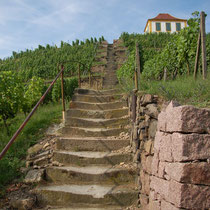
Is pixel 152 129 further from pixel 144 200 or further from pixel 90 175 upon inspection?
pixel 90 175

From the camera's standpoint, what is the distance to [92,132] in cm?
437

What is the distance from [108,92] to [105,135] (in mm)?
2128

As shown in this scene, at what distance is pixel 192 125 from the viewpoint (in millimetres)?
2029

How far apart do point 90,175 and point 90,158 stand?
1.22ft

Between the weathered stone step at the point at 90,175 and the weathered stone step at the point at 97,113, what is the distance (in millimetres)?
1588

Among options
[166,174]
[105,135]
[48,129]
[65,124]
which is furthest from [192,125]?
[48,129]

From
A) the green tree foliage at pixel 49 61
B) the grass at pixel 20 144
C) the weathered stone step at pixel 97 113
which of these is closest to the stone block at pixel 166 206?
the grass at pixel 20 144

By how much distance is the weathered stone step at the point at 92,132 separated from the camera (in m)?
4.37

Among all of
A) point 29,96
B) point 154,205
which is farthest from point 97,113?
point 29,96

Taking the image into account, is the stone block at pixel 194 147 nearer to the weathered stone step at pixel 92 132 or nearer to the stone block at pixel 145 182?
the stone block at pixel 145 182

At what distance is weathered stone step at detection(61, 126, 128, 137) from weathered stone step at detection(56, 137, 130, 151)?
0.30 m

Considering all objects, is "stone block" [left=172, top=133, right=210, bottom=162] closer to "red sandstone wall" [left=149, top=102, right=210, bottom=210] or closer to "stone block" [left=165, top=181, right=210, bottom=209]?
"red sandstone wall" [left=149, top=102, right=210, bottom=210]

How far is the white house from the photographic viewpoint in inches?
1372

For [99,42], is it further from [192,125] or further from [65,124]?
[192,125]
